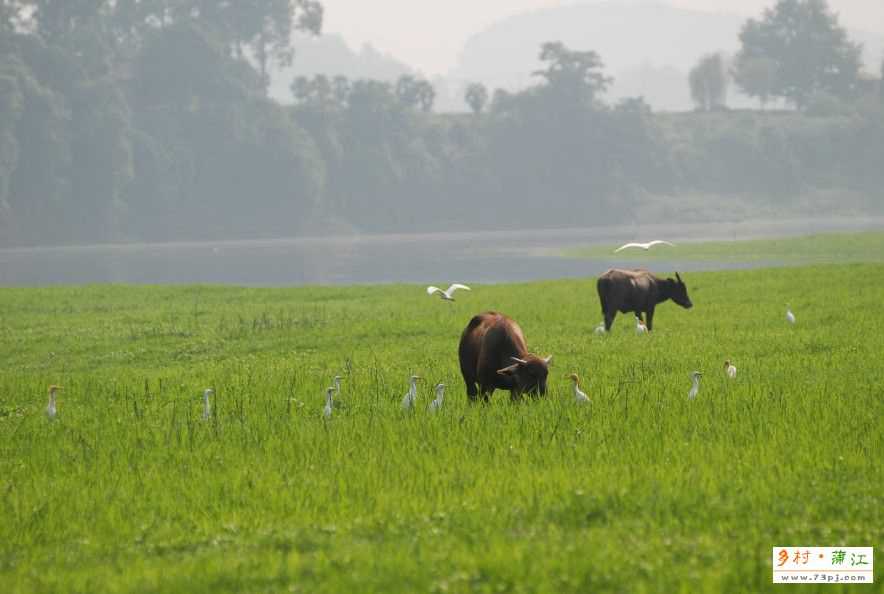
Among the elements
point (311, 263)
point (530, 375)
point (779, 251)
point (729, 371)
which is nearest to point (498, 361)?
point (530, 375)

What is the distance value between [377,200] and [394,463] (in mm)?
138136

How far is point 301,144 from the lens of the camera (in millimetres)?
136750

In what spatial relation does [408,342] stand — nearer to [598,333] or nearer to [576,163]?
[598,333]

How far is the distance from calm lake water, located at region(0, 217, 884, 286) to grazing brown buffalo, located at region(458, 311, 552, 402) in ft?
155

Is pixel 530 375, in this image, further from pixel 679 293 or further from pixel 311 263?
pixel 311 263

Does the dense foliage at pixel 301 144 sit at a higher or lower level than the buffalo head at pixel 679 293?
higher

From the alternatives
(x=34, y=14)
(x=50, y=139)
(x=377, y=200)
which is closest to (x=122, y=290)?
(x=50, y=139)

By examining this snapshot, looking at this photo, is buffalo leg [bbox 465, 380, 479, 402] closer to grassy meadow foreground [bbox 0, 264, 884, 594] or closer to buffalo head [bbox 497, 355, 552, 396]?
grassy meadow foreground [bbox 0, 264, 884, 594]

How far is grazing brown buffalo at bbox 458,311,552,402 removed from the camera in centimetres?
→ 1320

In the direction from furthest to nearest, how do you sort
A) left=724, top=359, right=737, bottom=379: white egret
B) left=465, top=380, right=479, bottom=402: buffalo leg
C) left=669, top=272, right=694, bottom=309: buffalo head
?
left=669, top=272, right=694, bottom=309: buffalo head → left=724, top=359, right=737, bottom=379: white egret → left=465, top=380, right=479, bottom=402: buffalo leg

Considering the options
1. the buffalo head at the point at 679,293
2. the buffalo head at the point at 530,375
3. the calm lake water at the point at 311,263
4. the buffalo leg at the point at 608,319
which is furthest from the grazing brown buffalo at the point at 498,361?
the calm lake water at the point at 311,263

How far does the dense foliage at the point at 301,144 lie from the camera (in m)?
119

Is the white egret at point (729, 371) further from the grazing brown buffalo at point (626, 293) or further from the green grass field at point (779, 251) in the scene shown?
the green grass field at point (779, 251)

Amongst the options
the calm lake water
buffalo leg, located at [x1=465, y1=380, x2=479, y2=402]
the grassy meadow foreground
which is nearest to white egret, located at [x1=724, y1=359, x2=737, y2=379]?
the grassy meadow foreground
